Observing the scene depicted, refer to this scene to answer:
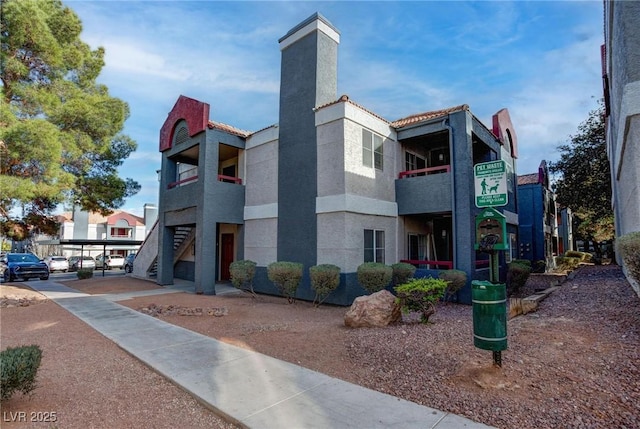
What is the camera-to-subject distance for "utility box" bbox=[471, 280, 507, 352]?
474 centimetres

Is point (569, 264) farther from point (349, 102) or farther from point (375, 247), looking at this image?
point (349, 102)

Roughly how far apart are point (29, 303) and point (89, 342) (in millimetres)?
7085

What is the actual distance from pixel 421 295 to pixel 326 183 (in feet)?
18.7

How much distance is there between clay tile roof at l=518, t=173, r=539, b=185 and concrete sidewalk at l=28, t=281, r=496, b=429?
80.4ft

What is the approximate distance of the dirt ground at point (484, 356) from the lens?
3.89 m

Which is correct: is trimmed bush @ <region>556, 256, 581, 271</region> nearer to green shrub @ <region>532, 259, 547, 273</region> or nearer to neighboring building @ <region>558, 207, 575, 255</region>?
green shrub @ <region>532, 259, 547, 273</region>

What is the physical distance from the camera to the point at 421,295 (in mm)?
7668

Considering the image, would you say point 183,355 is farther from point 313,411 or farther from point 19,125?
point 19,125

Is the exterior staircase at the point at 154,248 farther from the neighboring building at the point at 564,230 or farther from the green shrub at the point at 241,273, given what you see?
the neighboring building at the point at 564,230

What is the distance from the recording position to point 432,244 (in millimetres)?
16266

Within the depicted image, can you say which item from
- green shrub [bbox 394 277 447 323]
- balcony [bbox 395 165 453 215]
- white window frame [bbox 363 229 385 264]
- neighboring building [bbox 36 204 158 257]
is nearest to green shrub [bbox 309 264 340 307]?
white window frame [bbox 363 229 385 264]

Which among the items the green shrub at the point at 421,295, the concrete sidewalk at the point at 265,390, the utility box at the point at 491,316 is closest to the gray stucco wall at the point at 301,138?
the green shrub at the point at 421,295

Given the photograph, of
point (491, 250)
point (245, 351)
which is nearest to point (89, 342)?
point (245, 351)

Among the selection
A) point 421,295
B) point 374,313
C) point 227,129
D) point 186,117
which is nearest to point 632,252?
point 421,295
